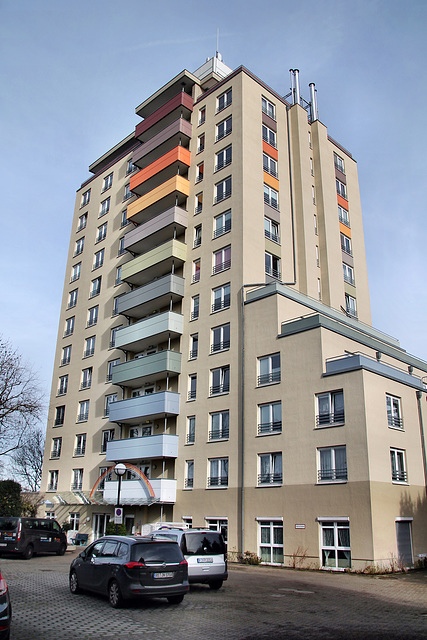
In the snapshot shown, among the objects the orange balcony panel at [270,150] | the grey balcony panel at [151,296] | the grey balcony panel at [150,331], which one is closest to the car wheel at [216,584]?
the grey balcony panel at [150,331]

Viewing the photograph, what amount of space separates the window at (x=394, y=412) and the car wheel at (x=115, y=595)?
1601cm

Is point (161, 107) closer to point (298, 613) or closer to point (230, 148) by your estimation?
point (230, 148)

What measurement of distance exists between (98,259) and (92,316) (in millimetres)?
5219

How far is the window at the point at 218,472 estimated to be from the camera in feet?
95.1

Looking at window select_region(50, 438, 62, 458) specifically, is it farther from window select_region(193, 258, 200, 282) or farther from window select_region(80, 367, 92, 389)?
window select_region(193, 258, 200, 282)

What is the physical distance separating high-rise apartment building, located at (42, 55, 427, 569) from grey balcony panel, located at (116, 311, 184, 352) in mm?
163

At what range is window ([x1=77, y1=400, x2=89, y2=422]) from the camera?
4094 cm

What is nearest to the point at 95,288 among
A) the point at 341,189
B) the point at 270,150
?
the point at 270,150

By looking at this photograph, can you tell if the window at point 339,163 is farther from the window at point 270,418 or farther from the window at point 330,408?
the window at point 330,408

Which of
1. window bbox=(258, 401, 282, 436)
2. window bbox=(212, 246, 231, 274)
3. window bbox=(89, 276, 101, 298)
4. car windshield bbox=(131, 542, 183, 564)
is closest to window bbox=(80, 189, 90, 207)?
window bbox=(89, 276, 101, 298)

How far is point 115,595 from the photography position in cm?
1261

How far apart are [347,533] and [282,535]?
3724 mm

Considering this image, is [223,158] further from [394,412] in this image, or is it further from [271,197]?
[394,412]

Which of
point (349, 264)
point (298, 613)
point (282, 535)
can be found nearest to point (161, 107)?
point (349, 264)
